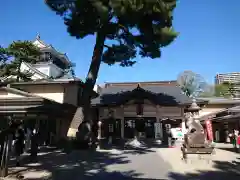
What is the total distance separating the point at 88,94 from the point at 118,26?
5002mm

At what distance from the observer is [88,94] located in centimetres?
1317

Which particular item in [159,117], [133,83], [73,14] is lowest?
[159,117]

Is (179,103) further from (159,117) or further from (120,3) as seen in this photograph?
(120,3)

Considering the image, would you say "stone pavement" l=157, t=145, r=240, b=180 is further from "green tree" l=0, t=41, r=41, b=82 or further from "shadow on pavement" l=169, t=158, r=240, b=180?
"green tree" l=0, t=41, r=41, b=82

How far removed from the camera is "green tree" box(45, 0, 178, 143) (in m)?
11.1

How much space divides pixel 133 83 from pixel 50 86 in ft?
36.0

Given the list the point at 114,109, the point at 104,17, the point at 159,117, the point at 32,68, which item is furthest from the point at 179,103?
the point at 32,68

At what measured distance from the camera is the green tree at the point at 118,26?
11117 millimetres

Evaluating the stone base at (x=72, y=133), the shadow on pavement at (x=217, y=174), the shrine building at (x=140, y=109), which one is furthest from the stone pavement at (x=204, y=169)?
the shrine building at (x=140, y=109)

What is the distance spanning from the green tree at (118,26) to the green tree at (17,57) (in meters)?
13.0

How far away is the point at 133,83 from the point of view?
85.4 ft

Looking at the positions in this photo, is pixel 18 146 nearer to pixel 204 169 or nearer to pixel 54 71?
pixel 204 169

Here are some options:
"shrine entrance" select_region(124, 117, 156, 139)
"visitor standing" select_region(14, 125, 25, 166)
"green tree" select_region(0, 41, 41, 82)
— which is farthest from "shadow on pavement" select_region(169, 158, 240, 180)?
"green tree" select_region(0, 41, 41, 82)

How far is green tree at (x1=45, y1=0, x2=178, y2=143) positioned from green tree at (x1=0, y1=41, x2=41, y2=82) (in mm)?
13048
